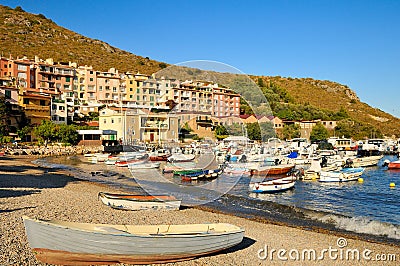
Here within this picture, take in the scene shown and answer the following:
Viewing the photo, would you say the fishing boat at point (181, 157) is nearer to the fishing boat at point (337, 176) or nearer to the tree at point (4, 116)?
the fishing boat at point (337, 176)

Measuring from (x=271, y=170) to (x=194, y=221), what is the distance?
18.0m

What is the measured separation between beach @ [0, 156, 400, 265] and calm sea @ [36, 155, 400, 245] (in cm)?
169

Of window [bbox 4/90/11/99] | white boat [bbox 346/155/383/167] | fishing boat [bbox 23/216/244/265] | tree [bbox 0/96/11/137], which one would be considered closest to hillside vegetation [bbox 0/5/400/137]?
white boat [bbox 346/155/383/167]

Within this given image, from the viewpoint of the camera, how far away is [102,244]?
8586 mm

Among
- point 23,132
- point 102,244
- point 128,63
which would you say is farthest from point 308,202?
point 128,63

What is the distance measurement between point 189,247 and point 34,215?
6.53 metres

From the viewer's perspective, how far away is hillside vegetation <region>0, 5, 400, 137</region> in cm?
10062

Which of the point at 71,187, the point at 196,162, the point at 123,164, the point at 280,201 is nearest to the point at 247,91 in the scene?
the point at 280,201

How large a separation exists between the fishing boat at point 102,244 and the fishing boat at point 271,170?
838 inches

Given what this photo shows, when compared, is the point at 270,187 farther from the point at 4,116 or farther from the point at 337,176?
the point at 4,116

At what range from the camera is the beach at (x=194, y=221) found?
32.8ft

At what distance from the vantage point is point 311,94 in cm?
13512

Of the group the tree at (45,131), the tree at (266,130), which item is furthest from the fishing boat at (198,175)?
the tree at (45,131)

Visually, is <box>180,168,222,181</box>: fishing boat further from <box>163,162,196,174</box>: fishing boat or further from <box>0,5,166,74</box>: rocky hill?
<box>0,5,166,74</box>: rocky hill
